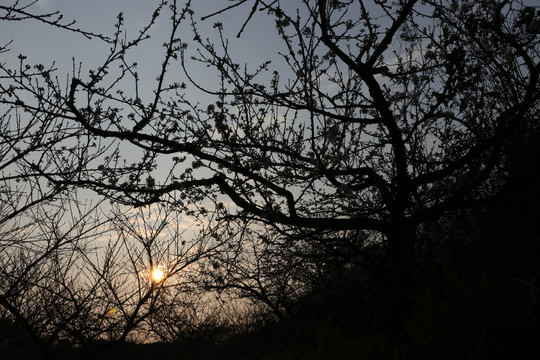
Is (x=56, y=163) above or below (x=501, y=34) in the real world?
above

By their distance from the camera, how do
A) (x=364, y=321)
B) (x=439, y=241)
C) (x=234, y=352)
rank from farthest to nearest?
(x=234, y=352) < (x=364, y=321) < (x=439, y=241)

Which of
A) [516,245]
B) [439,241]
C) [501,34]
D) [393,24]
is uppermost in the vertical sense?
[393,24]

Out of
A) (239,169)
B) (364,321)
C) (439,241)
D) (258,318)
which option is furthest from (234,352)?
(239,169)

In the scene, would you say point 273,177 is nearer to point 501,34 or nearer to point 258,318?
point 501,34

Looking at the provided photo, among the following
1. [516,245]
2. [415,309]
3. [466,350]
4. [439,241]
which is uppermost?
[439,241]

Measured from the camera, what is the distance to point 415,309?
4848 mm

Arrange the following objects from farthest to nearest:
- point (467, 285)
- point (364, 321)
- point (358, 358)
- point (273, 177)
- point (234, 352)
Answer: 1. point (234, 352)
2. point (364, 321)
3. point (273, 177)
4. point (358, 358)
5. point (467, 285)

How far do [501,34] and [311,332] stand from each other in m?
5.01

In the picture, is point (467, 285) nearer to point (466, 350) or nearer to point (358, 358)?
point (466, 350)

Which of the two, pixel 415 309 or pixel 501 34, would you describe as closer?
pixel 415 309

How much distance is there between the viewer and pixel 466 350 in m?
4.20

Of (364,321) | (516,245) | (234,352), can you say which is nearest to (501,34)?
(516,245)

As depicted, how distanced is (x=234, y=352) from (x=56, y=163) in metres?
15.1

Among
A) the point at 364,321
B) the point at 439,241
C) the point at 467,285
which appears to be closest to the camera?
the point at 467,285
